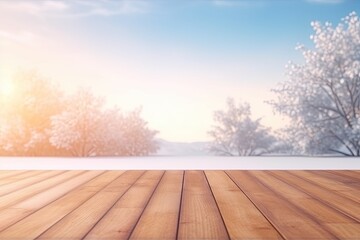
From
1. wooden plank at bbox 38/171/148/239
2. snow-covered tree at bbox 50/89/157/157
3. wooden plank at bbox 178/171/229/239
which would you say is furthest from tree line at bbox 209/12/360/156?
wooden plank at bbox 38/171/148/239

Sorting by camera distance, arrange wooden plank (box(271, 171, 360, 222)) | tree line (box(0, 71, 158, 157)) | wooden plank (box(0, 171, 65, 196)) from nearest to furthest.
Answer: wooden plank (box(271, 171, 360, 222)) → wooden plank (box(0, 171, 65, 196)) → tree line (box(0, 71, 158, 157))

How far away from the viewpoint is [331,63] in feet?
19.6

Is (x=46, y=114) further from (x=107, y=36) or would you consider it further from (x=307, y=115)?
(x=307, y=115)

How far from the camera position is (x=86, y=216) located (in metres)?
1.68

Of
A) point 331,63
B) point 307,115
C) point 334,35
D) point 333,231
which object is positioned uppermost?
point 334,35

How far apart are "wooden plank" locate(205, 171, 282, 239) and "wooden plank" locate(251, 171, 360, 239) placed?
194mm

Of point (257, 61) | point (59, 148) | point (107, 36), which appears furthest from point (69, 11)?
point (257, 61)

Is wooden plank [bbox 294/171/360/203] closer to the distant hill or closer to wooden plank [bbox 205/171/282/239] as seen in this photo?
wooden plank [bbox 205/171/282/239]

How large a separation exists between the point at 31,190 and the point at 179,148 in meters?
3.71

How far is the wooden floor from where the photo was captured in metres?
1.42

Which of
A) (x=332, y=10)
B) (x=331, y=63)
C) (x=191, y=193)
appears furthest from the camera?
(x=332, y=10)

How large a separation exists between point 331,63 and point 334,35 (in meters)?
0.44

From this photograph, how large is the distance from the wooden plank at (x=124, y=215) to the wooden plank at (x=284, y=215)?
501mm

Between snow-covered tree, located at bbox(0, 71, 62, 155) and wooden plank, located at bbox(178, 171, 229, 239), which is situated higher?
snow-covered tree, located at bbox(0, 71, 62, 155)
